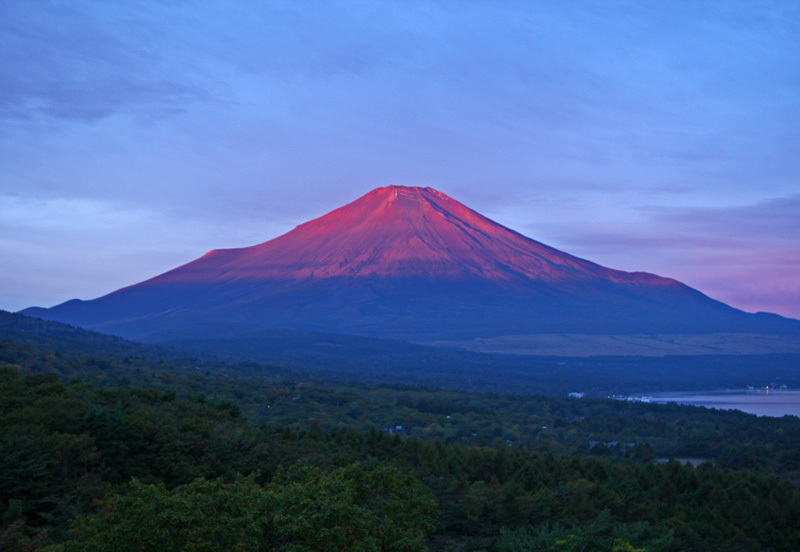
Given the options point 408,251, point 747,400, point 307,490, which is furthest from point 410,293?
point 307,490

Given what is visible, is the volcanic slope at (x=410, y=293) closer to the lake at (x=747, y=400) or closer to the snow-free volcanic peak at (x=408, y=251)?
the snow-free volcanic peak at (x=408, y=251)

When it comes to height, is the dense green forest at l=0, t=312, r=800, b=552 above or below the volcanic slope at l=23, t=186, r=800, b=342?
below

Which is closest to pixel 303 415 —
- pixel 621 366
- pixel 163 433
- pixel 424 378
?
pixel 163 433

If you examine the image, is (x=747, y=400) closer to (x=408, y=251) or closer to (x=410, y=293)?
(x=410, y=293)

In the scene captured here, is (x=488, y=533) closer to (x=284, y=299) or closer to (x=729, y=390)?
(x=729, y=390)

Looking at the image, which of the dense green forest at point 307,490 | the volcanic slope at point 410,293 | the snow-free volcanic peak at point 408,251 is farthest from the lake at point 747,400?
the snow-free volcanic peak at point 408,251

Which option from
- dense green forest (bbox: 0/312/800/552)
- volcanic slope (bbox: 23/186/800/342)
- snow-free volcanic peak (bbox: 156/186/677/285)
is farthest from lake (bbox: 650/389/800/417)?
snow-free volcanic peak (bbox: 156/186/677/285)

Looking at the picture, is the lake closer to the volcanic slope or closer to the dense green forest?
the dense green forest
